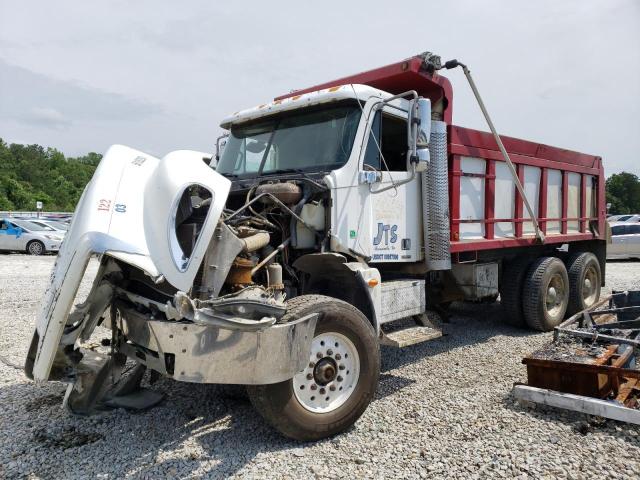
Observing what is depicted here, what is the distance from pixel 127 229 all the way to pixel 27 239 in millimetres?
18734

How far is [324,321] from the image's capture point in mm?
3615

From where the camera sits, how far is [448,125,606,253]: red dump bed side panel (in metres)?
5.72

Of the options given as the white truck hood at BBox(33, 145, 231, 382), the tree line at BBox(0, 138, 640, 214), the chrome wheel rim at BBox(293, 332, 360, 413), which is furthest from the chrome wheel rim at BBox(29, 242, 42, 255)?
the tree line at BBox(0, 138, 640, 214)

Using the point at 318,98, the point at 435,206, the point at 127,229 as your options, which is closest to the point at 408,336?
the point at 435,206

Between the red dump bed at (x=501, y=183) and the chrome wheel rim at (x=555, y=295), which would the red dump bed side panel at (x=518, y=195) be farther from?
the chrome wheel rim at (x=555, y=295)

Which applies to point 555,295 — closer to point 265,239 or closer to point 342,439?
point 342,439

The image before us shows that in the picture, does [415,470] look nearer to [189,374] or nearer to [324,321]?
[324,321]

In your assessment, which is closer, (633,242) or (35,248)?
(633,242)

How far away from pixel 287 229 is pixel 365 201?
2.66ft

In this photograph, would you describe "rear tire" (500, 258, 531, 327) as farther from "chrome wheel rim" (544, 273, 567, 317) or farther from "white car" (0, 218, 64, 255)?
"white car" (0, 218, 64, 255)

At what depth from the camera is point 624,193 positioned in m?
64.6

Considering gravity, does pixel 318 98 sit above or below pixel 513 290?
above

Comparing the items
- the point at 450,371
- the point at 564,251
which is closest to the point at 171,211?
the point at 450,371

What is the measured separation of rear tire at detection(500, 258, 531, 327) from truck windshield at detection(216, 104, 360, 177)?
12.4 ft
